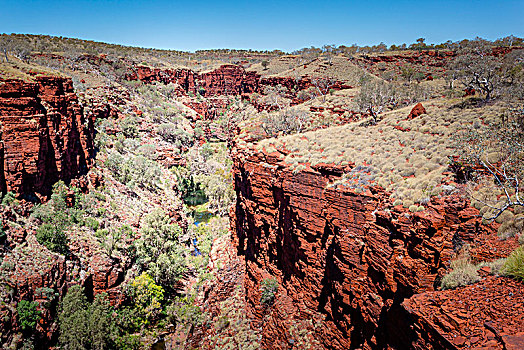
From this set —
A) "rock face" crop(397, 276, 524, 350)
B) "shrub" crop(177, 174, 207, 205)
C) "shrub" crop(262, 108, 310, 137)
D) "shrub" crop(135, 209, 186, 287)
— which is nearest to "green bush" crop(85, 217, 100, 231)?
"shrub" crop(135, 209, 186, 287)

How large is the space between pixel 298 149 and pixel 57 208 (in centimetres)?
2447

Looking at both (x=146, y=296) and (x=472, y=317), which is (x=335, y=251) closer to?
(x=472, y=317)

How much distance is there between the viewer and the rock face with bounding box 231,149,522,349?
36.8ft

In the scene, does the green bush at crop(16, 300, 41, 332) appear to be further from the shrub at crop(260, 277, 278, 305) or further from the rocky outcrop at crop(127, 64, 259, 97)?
the rocky outcrop at crop(127, 64, 259, 97)

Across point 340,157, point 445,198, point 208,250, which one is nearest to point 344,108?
point 340,157

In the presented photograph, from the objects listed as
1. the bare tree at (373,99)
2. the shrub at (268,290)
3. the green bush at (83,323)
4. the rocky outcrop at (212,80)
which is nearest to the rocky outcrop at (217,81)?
the rocky outcrop at (212,80)

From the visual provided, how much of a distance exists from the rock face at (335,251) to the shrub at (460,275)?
0.61m

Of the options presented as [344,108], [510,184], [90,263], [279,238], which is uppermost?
[344,108]

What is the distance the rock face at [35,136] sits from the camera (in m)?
23.7

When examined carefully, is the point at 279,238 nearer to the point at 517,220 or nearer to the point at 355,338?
the point at 355,338

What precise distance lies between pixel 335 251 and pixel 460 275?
7.30m

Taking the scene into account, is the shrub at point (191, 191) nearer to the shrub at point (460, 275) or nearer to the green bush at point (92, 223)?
the green bush at point (92, 223)

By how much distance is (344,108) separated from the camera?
43031 millimetres

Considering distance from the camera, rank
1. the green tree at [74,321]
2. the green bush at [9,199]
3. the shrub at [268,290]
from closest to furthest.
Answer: the green tree at [74,321] < the shrub at [268,290] < the green bush at [9,199]
